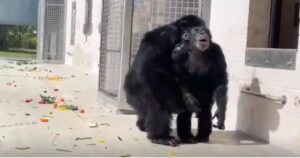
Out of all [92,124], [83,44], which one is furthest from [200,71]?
[83,44]

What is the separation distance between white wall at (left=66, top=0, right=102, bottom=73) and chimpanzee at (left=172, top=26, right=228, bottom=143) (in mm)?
7708

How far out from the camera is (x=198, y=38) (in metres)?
3.98

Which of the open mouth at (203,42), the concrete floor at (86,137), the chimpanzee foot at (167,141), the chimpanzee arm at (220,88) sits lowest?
the concrete floor at (86,137)

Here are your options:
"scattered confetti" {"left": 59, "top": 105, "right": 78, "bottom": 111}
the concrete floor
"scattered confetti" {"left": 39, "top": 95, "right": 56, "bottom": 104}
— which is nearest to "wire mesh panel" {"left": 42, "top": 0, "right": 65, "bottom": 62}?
"scattered confetti" {"left": 39, "top": 95, "right": 56, "bottom": 104}

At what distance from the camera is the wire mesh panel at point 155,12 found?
5.81 m

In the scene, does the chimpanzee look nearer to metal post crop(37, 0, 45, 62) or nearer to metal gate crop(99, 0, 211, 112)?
metal gate crop(99, 0, 211, 112)

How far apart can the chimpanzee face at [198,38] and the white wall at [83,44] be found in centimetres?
767

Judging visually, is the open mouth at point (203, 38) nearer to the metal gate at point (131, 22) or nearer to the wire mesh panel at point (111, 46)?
the metal gate at point (131, 22)

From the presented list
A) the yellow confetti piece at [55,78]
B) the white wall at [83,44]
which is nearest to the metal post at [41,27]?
the white wall at [83,44]

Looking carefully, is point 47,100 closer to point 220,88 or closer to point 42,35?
point 220,88

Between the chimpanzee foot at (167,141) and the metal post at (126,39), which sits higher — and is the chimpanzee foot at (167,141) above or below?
below

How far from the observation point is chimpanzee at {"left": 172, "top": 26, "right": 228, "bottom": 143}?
405 cm

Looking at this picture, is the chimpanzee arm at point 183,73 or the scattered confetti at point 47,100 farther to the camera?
the scattered confetti at point 47,100

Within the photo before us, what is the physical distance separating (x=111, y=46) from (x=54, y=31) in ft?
31.1
